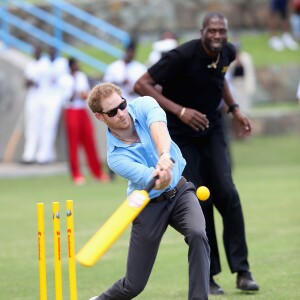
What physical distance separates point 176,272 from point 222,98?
186cm

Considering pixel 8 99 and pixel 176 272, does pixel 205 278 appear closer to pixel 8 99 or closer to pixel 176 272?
pixel 176 272

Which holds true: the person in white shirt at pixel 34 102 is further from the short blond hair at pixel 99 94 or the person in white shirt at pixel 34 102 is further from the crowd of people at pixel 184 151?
the short blond hair at pixel 99 94

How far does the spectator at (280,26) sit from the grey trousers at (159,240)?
22338 millimetres

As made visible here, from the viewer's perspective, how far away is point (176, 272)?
1063 centimetres

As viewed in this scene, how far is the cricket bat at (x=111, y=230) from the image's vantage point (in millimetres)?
6863

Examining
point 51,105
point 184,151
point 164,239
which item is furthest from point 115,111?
point 51,105

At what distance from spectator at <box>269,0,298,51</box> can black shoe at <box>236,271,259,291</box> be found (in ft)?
68.8

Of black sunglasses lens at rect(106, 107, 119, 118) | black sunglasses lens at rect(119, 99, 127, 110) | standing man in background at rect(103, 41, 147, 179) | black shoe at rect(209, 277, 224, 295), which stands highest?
standing man in background at rect(103, 41, 147, 179)

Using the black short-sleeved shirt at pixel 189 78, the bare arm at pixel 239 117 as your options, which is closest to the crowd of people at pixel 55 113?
the bare arm at pixel 239 117

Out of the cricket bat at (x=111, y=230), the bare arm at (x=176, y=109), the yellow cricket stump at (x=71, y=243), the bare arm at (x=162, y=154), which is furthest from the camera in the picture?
the bare arm at (x=176, y=109)

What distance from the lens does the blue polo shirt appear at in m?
7.82

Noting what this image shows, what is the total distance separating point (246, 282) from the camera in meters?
9.42

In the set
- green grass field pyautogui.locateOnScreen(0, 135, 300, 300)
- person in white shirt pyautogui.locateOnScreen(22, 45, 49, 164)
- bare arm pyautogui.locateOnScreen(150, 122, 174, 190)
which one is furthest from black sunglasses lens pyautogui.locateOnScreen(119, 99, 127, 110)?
person in white shirt pyautogui.locateOnScreen(22, 45, 49, 164)

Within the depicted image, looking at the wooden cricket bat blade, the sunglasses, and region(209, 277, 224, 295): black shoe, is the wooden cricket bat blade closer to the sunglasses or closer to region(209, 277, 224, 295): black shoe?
the sunglasses
